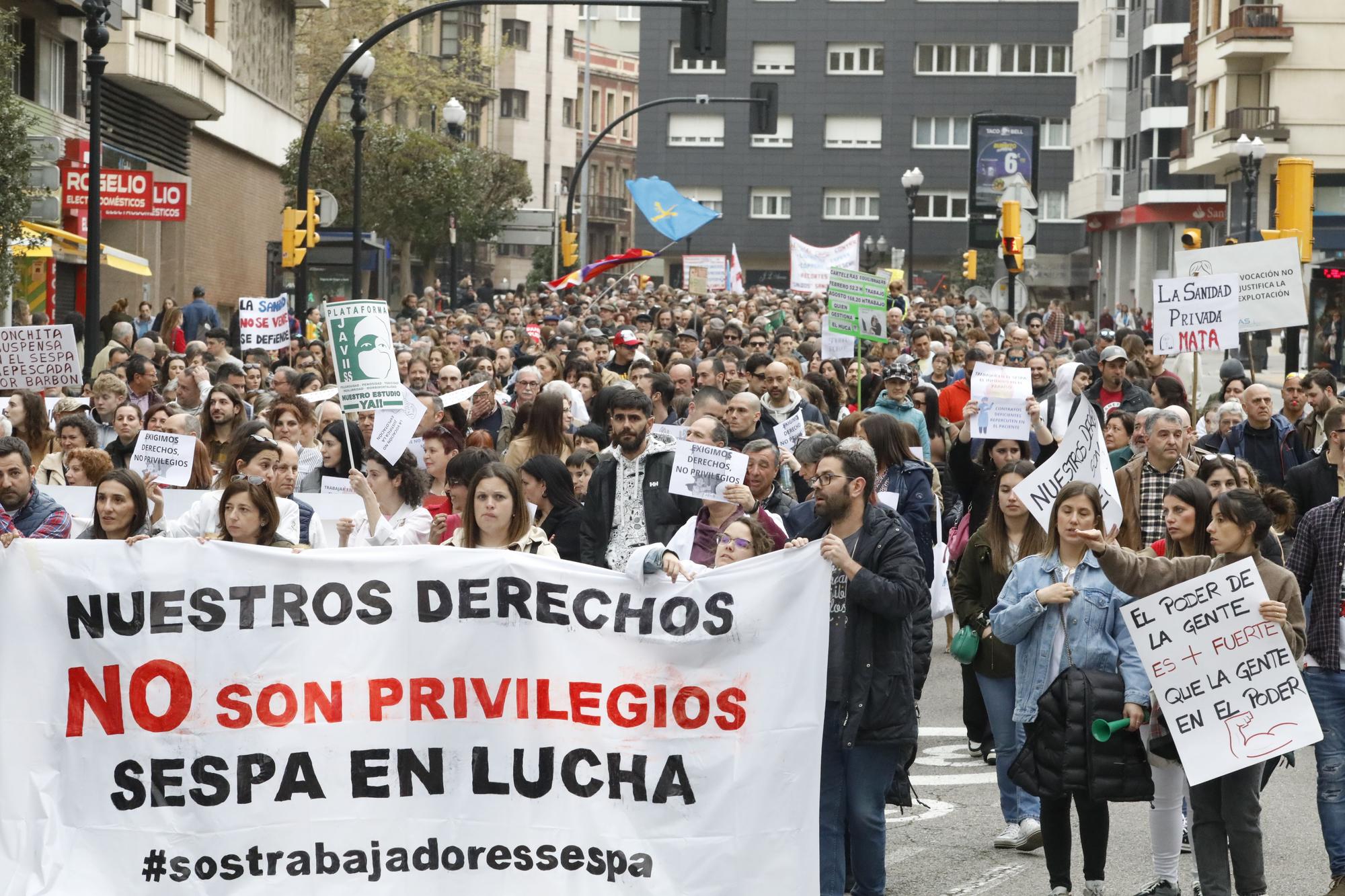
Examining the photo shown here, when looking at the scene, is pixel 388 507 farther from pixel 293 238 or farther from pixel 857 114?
pixel 857 114

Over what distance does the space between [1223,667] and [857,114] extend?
8481 centimetres

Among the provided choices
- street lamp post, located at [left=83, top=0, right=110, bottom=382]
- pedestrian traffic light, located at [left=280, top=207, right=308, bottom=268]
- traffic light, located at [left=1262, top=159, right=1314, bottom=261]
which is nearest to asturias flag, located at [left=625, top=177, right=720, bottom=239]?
traffic light, located at [left=1262, top=159, right=1314, bottom=261]

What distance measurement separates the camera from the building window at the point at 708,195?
299 feet

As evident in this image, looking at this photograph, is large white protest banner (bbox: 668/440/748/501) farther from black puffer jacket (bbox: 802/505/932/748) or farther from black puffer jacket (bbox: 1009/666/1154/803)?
black puffer jacket (bbox: 1009/666/1154/803)

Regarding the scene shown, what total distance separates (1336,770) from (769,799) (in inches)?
97.9

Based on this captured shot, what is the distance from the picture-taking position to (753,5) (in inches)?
3511

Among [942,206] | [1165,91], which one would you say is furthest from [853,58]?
[1165,91]

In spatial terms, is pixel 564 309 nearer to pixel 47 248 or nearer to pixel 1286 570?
pixel 47 248

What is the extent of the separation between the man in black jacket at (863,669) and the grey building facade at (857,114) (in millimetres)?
82073

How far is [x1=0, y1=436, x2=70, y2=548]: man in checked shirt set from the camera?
9.28 meters

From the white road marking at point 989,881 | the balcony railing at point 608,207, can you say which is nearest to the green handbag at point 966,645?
the white road marking at point 989,881

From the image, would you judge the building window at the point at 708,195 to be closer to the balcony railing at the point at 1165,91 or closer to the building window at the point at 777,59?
the building window at the point at 777,59

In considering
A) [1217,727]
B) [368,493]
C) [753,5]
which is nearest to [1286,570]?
[1217,727]

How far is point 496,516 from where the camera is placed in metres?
7.69
